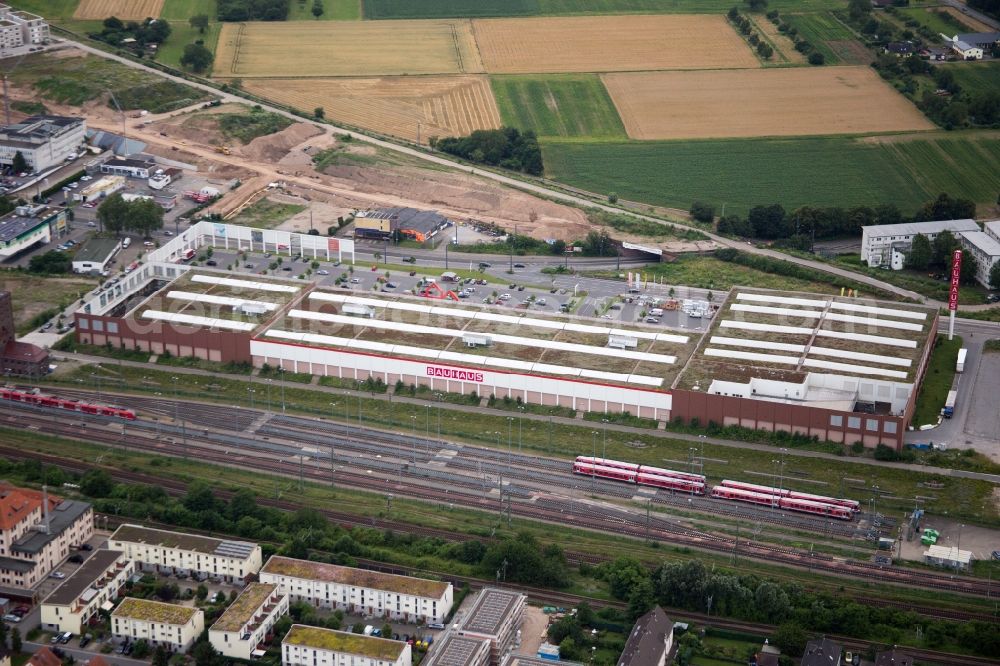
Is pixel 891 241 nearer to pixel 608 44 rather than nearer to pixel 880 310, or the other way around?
pixel 880 310

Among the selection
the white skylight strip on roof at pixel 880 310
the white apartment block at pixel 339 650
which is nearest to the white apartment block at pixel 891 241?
the white skylight strip on roof at pixel 880 310

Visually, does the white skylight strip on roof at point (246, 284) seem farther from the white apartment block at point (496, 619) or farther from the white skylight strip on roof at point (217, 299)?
the white apartment block at point (496, 619)

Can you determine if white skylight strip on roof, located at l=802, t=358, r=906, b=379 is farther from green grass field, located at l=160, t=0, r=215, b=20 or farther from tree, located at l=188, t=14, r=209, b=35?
green grass field, located at l=160, t=0, r=215, b=20

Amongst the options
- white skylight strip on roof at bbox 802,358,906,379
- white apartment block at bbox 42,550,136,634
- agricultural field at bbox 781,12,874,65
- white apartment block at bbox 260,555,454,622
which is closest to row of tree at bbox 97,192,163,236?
white apartment block at bbox 42,550,136,634

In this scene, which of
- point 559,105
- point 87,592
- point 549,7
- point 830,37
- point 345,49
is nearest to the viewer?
point 87,592

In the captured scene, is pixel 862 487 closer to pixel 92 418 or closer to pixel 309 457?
pixel 309 457

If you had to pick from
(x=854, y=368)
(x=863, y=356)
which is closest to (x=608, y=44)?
(x=863, y=356)
